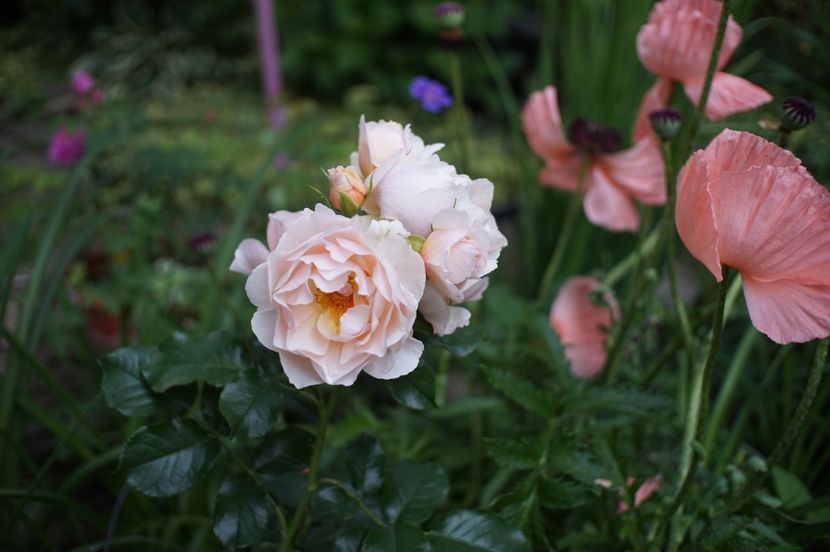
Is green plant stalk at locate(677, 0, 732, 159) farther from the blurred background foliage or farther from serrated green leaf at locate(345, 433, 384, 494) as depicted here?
serrated green leaf at locate(345, 433, 384, 494)

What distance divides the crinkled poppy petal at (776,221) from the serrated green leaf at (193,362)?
376 millimetres

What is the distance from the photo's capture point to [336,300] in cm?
51

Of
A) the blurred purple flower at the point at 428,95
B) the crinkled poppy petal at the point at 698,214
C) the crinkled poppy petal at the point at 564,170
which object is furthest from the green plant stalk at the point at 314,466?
the blurred purple flower at the point at 428,95

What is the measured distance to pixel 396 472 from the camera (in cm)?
64

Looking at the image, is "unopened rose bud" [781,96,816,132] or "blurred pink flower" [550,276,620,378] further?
"blurred pink flower" [550,276,620,378]

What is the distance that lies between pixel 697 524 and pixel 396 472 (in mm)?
319

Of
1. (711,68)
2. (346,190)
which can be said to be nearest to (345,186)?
(346,190)

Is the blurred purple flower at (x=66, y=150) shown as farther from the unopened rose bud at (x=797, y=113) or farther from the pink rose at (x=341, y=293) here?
the unopened rose bud at (x=797, y=113)

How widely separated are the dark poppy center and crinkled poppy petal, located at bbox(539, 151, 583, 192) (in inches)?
1.2

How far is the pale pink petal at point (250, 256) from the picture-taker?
542 mm

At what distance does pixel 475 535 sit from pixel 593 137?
1.75 ft

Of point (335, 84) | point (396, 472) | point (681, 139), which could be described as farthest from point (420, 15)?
point (396, 472)

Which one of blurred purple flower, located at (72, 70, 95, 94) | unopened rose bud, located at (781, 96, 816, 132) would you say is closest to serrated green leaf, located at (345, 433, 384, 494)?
unopened rose bud, located at (781, 96, 816, 132)

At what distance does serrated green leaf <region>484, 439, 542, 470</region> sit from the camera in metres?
0.68
